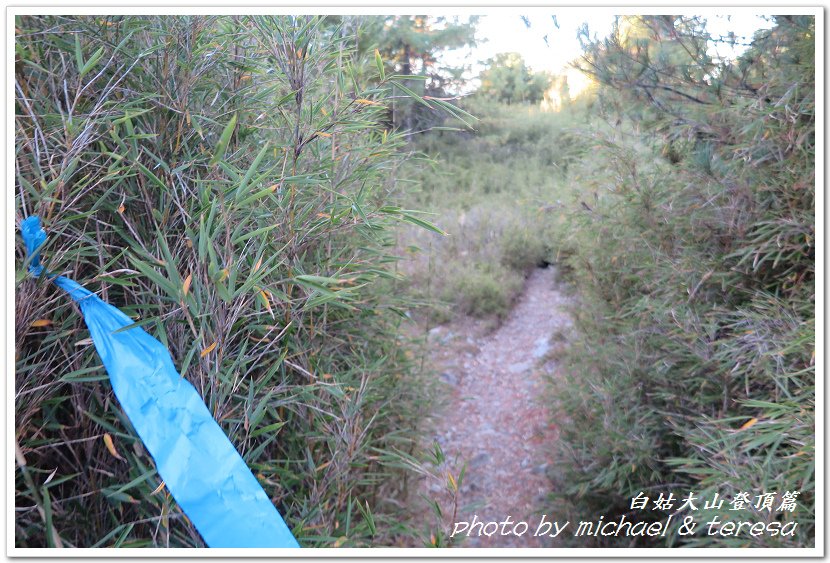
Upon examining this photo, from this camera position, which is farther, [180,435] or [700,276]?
[700,276]

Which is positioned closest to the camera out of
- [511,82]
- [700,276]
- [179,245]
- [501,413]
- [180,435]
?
[180,435]

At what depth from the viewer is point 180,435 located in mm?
1102

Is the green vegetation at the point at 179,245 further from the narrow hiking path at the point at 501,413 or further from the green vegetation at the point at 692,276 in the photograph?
the green vegetation at the point at 692,276

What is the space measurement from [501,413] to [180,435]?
2.96m

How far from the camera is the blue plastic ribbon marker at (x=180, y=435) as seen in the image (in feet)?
3.58

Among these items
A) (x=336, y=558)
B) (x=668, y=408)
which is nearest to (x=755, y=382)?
(x=668, y=408)

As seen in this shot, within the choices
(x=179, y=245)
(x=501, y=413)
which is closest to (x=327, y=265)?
(x=179, y=245)

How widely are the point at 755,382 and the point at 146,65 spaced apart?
6.30 feet

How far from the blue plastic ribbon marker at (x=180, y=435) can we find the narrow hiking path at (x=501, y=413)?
0.52 m

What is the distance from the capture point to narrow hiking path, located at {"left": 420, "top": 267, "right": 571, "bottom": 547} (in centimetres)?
276

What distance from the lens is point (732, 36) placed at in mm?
1906

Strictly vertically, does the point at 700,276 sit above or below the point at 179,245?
below

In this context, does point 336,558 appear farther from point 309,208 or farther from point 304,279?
point 309,208

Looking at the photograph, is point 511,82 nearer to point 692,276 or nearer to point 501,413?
point 501,413
